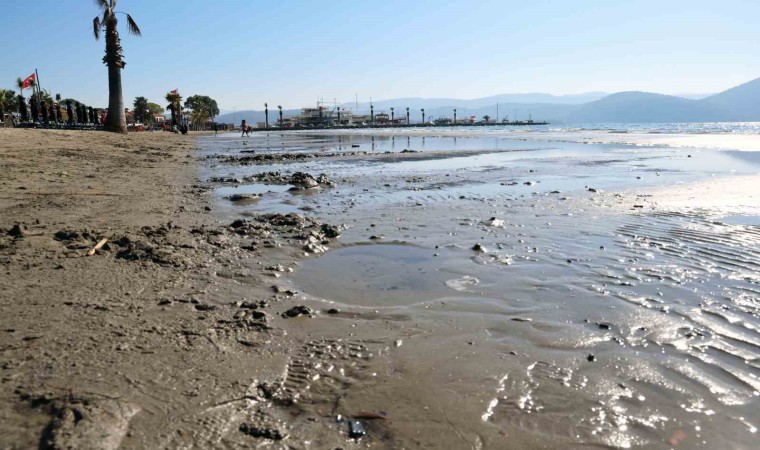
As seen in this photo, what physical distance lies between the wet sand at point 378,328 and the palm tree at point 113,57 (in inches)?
1165

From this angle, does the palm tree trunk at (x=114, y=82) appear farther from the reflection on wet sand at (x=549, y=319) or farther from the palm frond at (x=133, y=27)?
the reflection on wet sand at (x=549, y=319)

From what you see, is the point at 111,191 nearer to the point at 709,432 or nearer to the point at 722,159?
the point at 709,432

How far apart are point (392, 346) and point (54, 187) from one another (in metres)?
9.54

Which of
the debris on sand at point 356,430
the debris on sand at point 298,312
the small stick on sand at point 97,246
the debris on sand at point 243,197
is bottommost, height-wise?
the debris on sand at point 356,430

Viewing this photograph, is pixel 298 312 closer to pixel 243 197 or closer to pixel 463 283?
pixel 463 283

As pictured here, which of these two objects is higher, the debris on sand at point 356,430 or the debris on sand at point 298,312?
the debris on sand at point 298,312

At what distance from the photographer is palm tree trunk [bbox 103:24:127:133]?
33344 mm

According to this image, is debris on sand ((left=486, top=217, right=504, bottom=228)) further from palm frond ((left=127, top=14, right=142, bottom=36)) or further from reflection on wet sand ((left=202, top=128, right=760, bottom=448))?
palm frond ((left=127, top=14, right=142, bottom=36))

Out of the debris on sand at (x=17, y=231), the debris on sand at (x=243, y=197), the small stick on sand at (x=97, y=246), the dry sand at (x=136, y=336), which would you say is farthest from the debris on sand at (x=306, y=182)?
the debris on sand at (x=17, y=231)

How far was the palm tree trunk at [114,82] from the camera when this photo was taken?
33.3 m

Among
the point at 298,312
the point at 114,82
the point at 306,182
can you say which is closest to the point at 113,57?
the point at 114,82

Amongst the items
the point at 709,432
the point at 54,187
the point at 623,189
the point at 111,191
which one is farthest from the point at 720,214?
the point at 54,187

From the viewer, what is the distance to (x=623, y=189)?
1221 cm

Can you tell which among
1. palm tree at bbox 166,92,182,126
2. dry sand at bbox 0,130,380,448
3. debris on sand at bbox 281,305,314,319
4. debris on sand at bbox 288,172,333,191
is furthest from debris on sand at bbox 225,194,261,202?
palm tree at bbox 166,92,182,126
